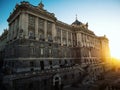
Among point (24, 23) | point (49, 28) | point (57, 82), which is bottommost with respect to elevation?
point (57, 82)

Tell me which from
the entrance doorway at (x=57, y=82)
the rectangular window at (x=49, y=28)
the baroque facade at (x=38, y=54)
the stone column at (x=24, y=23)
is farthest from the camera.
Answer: the rectangular window at (x=49, y=28)

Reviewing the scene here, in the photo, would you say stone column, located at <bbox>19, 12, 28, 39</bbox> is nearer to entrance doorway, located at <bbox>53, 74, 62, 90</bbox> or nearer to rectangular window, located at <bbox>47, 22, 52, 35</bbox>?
rectangular window, located at <bbox>47, 22, 52, 35</bbox>

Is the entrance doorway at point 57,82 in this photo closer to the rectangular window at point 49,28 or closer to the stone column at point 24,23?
the stone column at point 24,23

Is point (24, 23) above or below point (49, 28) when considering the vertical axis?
below

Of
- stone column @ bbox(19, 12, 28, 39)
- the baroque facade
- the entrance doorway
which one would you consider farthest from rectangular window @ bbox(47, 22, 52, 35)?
the entrance doorway

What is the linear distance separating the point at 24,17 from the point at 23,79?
48.8ft

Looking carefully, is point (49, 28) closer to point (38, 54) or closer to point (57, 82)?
point (38, 54)

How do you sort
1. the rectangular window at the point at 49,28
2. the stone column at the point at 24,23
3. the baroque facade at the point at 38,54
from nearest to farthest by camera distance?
the baroque facade at the point at 38,54 < the stone column at the point at 24,23 < the rectangular window at the point at 49,28

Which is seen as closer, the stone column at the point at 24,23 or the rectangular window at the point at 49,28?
the stone column at the point at 24,23

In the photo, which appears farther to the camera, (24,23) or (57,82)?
(24,23)

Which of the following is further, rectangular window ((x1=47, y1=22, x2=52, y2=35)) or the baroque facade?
rectangular window ((x1=47, y1=22, x2=52, y2=35))

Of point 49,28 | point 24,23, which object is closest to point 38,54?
point 24,23

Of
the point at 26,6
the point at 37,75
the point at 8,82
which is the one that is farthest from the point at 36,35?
the point at 8,82

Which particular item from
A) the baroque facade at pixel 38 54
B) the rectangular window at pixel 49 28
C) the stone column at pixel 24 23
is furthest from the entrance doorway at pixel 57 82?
the rectangular window at pixel 49 28
